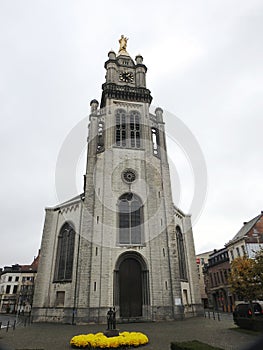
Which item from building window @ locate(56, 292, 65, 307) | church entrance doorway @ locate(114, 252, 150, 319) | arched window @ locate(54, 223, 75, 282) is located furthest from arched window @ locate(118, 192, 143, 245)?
building window @ locate(56, 292, 65, 307)

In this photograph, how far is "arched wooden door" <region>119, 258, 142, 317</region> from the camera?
73.1 feet

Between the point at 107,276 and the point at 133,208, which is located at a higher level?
the point at 133,208

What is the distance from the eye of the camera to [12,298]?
62062 millimetres

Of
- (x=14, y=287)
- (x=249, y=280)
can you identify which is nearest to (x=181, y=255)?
(x=249, y=280)

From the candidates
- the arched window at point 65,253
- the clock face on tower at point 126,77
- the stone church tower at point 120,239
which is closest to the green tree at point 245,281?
the stone church tower at point 120,239

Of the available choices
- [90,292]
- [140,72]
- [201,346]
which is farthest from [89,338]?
[140,72]

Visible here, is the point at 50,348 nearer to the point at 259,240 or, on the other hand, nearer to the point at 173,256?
the point at 173,256

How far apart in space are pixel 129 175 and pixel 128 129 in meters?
6.65

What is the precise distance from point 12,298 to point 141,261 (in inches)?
2120

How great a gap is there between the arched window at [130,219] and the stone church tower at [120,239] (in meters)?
0.10

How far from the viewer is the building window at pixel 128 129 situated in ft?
99.7

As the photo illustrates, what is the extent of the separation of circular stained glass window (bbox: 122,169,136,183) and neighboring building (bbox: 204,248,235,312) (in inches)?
894

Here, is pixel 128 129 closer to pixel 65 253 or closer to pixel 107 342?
pixel 65 253

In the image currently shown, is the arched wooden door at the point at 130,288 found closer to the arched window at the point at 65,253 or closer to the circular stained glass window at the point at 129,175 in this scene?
the arched window at the point at 65,253
